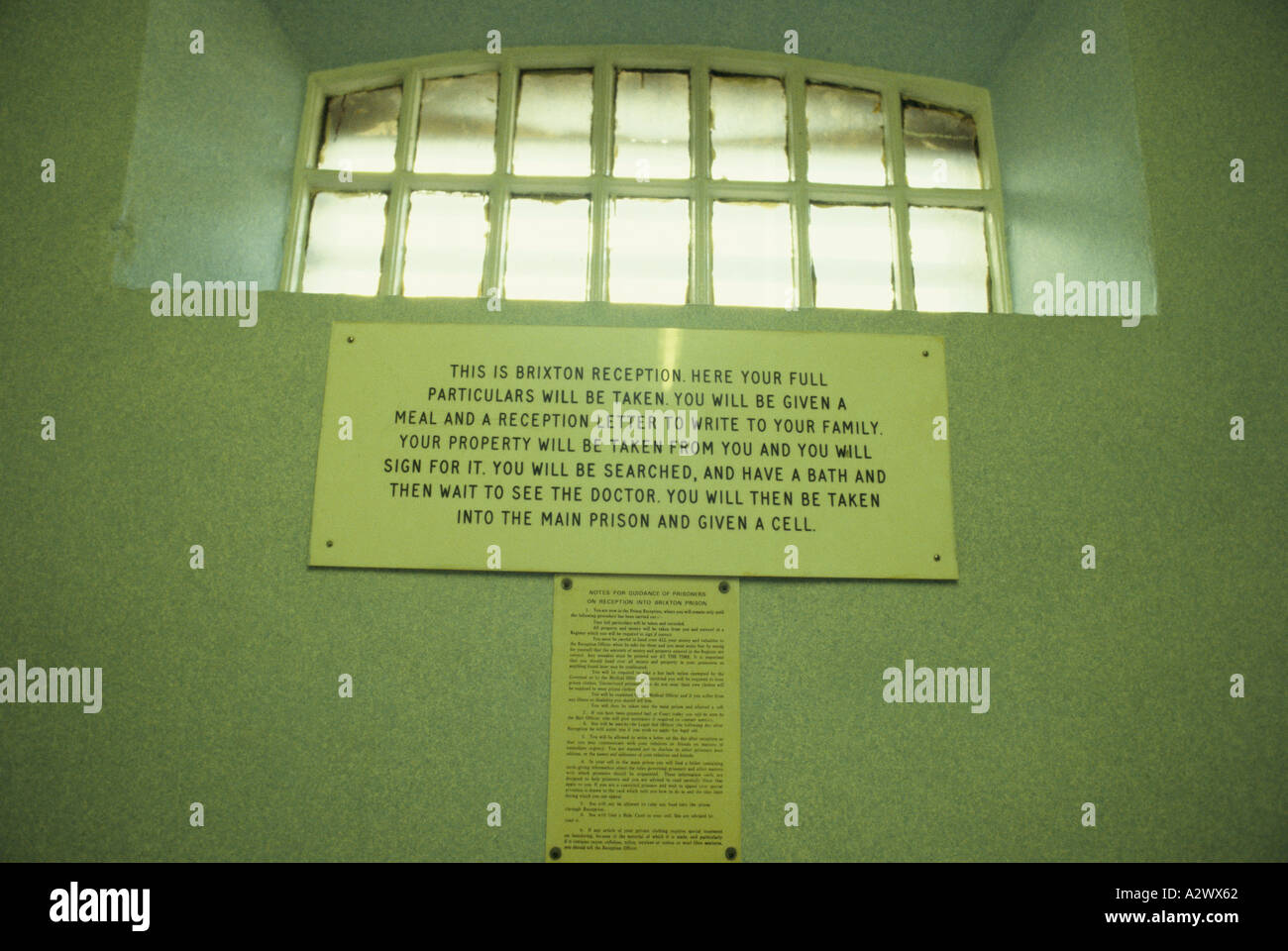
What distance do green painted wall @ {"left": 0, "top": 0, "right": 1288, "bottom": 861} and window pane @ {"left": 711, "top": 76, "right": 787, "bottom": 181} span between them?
67cm

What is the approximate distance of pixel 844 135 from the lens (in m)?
2.03

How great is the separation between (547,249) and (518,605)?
38.8 inches

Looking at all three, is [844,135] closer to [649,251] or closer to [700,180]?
[700,180]

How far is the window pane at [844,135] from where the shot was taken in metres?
2.00

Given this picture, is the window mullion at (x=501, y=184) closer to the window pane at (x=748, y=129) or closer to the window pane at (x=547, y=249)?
the window pane at (x=547, y=249)

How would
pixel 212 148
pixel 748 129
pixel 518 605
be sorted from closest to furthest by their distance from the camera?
pixel 518 605 < pixel 212 148 < pixel 748 129

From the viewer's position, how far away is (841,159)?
2.01 metres

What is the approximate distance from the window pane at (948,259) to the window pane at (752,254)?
1.15 ft

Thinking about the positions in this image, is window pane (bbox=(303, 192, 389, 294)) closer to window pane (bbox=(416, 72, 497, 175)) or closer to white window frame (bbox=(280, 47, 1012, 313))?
white window frame (bbox=(280, 47, 1012, 313))

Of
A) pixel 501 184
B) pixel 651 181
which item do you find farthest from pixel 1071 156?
pixel 501 184

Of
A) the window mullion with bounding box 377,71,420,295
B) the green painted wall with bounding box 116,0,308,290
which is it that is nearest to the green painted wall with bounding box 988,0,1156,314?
the window mullion with bounding box 377,71,420,295

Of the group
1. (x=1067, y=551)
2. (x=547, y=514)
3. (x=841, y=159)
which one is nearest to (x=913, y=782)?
(x=1067, y=551)

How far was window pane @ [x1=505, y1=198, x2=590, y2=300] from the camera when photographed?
1.89 m
